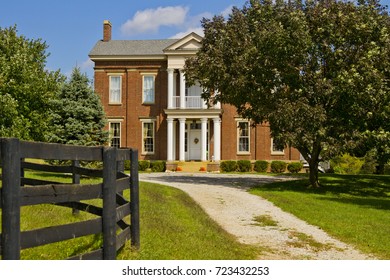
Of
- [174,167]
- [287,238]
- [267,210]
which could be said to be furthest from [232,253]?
[174,167]

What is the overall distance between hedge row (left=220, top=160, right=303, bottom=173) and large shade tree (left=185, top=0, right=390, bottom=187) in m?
14.7

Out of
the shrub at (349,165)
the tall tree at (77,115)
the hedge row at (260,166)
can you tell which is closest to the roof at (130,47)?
the hedge row at (260,166)

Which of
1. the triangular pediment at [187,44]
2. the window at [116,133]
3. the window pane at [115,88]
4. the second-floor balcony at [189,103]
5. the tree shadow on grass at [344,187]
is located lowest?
the tree shadow on grass at [344,187]

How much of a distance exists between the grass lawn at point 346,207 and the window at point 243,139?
1193 cm

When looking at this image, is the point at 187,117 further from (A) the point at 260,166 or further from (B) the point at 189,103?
(A) the point at 260,166

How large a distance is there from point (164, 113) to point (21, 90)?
11.5 m

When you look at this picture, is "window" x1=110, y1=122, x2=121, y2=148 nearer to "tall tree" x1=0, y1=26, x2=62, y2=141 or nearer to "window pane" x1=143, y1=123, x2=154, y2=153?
"window pane" x1=143, y1=123, x2=154, y2=153

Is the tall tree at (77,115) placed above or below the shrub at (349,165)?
above

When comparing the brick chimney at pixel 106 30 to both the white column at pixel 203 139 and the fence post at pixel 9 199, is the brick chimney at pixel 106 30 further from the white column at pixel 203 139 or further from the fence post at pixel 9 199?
the fence post at pixel 9 199

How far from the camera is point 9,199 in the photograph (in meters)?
4.63

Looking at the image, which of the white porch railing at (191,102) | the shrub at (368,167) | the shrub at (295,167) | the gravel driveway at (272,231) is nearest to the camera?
Result: the gravel driveway at (272,231)

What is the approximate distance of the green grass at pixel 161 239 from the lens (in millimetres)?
7412

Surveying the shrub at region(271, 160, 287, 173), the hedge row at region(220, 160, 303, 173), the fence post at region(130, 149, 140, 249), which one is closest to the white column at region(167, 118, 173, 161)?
the hedge row at region(220, 160, 303, 173)

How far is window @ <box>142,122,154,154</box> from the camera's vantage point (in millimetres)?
41794
